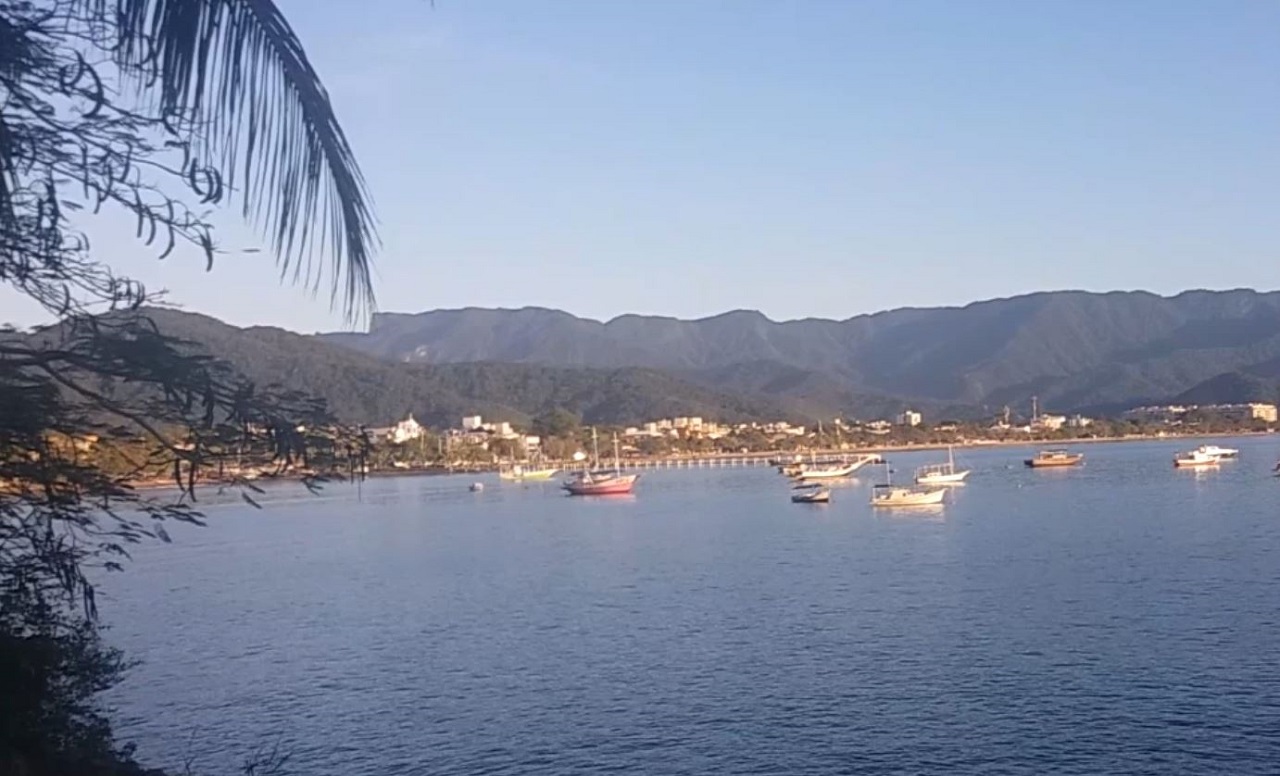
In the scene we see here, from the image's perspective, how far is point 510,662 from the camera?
83.6 feet

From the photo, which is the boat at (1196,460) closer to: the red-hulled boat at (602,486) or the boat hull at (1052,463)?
the boat hull at (1052,463)

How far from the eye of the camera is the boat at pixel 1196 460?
88000 millimetres

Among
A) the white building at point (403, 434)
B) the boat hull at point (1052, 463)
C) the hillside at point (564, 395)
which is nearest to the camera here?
the white building at point (403, 434)

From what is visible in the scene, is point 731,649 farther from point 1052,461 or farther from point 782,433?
point 782,433

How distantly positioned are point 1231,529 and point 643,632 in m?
25.4

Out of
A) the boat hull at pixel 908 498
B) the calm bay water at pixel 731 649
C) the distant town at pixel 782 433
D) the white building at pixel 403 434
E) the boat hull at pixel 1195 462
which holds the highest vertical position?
the distant town at pixel 782 433

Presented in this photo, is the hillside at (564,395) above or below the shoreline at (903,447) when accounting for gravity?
above

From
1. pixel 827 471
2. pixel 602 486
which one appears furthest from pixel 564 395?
pixel 602 486

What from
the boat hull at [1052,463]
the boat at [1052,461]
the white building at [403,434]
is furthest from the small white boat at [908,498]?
the white building at [403,434]

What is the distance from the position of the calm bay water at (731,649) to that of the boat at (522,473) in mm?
59272

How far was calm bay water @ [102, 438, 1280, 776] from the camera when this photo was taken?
18.5 metres

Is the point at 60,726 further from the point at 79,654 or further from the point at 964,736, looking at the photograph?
the point at 964,736

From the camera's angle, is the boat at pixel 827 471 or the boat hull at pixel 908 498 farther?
the boat at pixel 827 471

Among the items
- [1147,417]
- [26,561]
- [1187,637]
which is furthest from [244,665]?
[1147,417]
